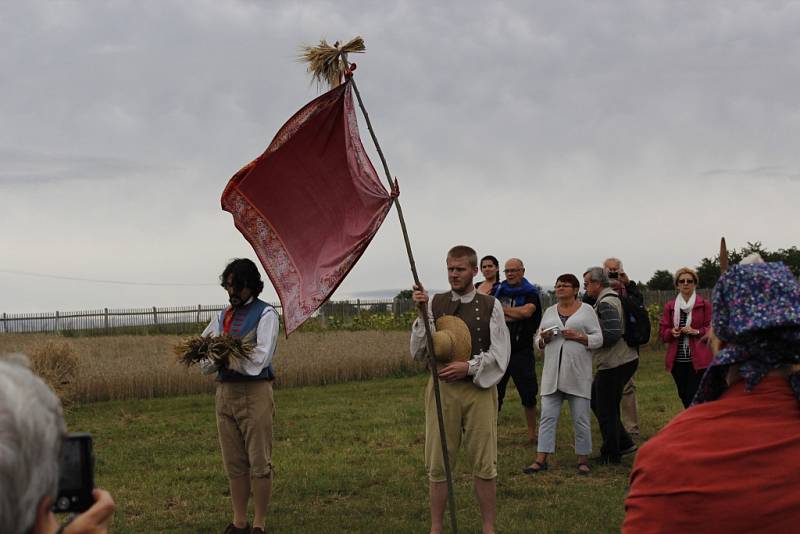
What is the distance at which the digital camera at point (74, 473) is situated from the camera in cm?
194

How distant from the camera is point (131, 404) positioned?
1617 centimetres

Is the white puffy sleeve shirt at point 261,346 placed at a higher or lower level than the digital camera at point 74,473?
higher

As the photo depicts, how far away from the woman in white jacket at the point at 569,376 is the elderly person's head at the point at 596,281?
63cm

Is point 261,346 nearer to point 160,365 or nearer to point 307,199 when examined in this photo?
point 307,199

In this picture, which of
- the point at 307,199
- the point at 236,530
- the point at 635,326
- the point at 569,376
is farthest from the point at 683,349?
the point at 236,530

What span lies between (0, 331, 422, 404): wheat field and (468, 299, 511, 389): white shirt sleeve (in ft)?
31.2

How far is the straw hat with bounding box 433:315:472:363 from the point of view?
22.8 feet

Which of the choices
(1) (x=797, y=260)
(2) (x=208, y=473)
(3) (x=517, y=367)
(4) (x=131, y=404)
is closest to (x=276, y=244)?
(2) (x=208, y=473)

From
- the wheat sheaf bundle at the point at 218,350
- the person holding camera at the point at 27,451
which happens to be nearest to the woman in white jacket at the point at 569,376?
the wheat sheaf bundle at the point at 218,350

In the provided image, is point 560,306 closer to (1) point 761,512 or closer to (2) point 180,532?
(2) point 180,532

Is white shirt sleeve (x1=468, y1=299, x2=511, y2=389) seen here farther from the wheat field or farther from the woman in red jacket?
the wheat field

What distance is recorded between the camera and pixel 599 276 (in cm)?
1020

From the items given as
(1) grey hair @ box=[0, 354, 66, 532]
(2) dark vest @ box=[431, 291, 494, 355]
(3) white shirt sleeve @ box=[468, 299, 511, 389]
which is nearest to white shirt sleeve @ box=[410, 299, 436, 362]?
(2) dark vest @ box=[431, 291, 494, 355]

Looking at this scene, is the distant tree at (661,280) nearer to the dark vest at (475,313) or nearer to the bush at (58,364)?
the bush at (58,364)
